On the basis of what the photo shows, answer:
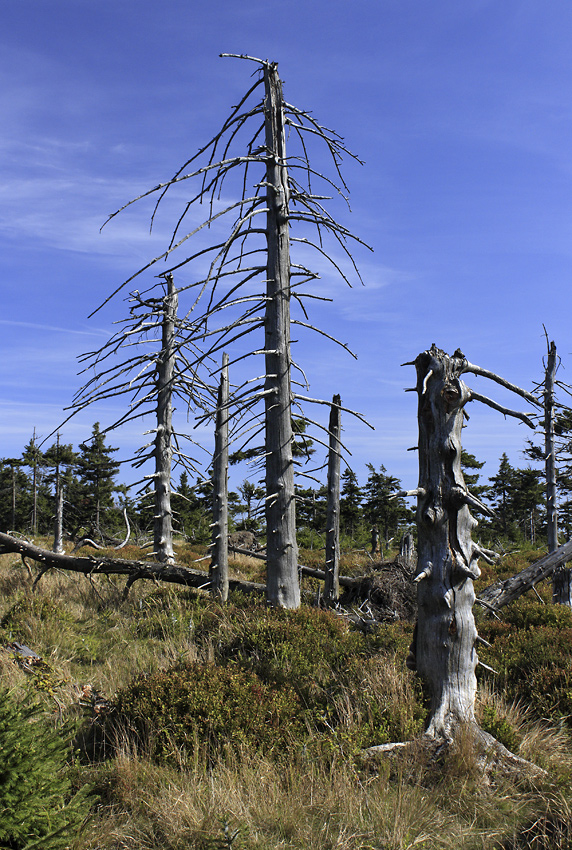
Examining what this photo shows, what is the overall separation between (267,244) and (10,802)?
815 cm

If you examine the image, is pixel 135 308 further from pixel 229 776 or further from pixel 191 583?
pixel 229 776

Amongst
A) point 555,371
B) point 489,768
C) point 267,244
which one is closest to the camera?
point 489,768

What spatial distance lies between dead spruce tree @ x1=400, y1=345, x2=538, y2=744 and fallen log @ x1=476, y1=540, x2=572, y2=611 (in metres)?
4.61

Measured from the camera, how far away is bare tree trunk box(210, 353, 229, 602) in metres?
11.4

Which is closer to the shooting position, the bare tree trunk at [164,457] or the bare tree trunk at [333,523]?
the bare tree trunk at [333,523]

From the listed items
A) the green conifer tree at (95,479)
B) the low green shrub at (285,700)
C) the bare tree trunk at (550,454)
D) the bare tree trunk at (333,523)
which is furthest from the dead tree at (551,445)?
the green conifer tree at (95,479)

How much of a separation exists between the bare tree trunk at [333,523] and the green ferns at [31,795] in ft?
28.5

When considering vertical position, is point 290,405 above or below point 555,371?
below

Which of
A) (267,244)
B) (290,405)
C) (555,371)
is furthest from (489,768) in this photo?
(555,371)

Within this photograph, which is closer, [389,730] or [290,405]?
[389,730]

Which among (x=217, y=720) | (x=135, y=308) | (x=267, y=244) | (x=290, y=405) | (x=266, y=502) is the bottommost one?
(x=217, y=720)

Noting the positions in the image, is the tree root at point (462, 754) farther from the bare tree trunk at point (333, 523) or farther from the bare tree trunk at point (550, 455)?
the bare tree trunk at point (550, 455)

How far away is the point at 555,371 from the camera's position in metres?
20.3

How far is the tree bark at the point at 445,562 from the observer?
514 centimetres
